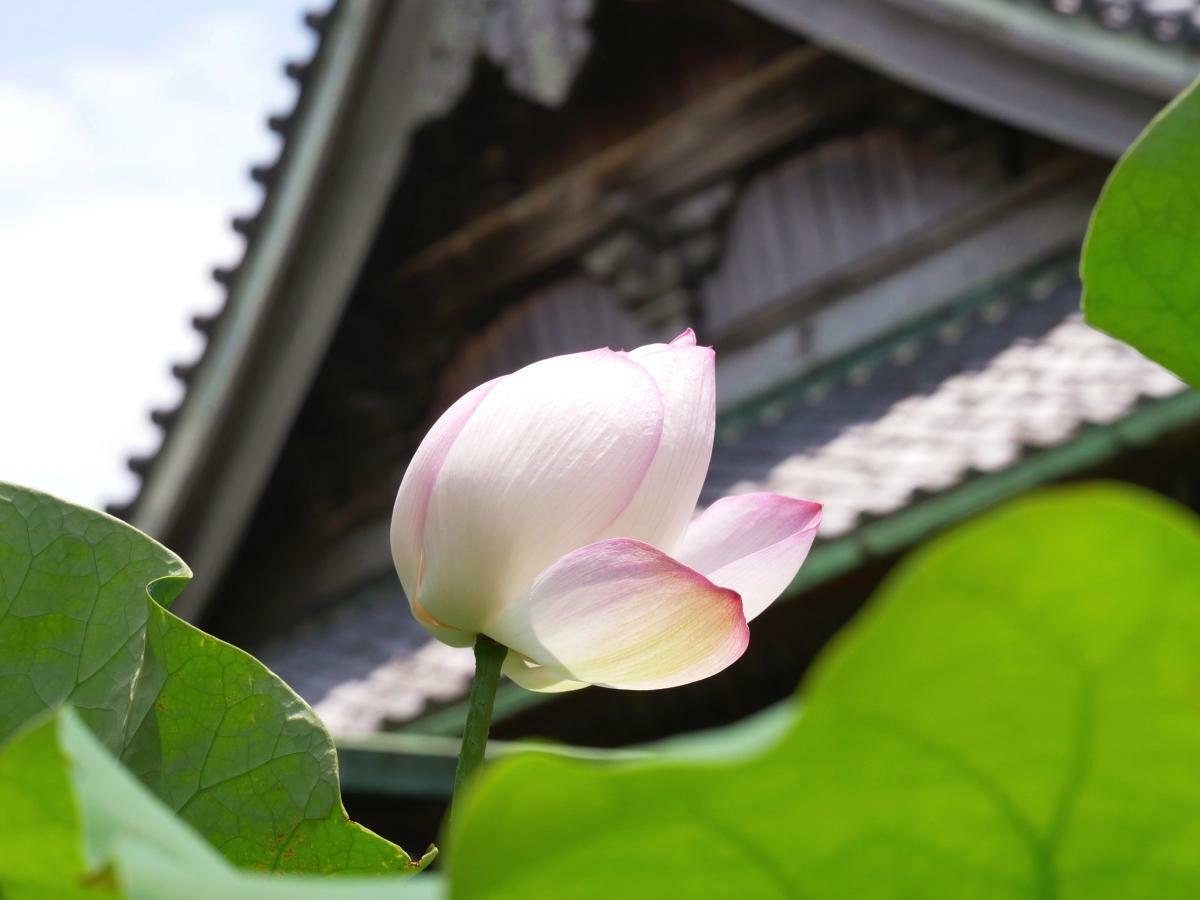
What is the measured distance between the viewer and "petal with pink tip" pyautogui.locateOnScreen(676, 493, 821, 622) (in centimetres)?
32

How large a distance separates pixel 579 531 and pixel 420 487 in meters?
0.04

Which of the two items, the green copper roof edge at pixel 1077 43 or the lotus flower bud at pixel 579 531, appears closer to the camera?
the lotus flower bud at pixel 579 531

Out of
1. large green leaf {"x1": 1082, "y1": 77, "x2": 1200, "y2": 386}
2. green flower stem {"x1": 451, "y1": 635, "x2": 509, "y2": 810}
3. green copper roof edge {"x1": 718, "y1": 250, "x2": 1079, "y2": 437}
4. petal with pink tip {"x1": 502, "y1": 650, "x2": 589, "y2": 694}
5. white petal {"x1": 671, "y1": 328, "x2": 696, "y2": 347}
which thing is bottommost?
green copper roof edge {"x1": 718, "y1": 250, "x2": 1079, "y2": 437}

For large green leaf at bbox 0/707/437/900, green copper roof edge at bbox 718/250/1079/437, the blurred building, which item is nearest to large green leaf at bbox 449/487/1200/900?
large green leaf at bbox 0/707/437/900

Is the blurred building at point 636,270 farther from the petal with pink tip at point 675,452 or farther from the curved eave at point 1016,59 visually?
the petal with pink tip at point 675,452

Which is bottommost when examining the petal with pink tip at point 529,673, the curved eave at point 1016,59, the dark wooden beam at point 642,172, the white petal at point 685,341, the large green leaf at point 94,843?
the dark wooden beam at point 642,172

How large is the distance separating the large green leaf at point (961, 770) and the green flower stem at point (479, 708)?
10 cm

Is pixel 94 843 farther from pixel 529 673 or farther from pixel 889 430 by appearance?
pixel 889 430

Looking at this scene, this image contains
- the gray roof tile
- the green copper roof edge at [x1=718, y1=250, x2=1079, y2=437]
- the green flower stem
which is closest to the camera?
the green flower stem

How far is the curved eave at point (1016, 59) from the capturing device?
7.44ft

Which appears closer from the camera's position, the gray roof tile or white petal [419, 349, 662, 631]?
white petal [419, 349, 662, 631]

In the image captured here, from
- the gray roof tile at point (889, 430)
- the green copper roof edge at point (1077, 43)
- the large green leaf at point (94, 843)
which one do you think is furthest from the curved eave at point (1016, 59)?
the large green leaf at point (94, 843)

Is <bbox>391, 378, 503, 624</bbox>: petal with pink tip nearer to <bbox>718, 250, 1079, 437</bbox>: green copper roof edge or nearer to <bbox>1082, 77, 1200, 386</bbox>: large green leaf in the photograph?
<bbox>1082, 77, 1200, 386</bbox>: large green leaf

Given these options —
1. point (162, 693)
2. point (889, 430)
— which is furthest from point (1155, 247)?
point (889, 430)
